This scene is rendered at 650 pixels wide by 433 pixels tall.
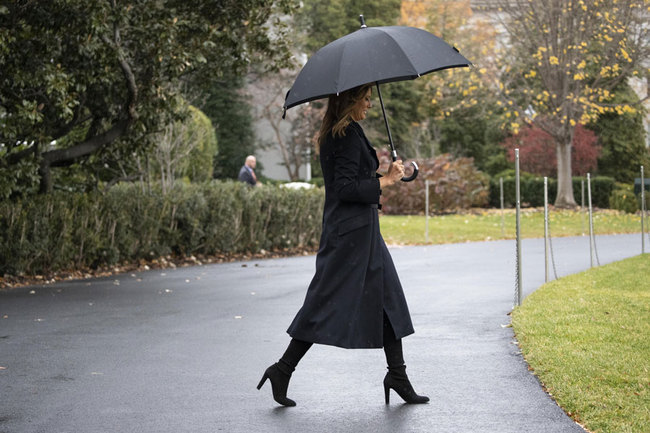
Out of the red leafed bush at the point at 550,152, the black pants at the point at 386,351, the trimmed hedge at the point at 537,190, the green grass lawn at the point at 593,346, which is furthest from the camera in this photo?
the red leafed bush at the point at 550,152

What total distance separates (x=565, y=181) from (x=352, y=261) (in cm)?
2901

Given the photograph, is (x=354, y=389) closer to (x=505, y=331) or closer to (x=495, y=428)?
(x=495, y=428)

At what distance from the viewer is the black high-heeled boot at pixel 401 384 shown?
5.97 m

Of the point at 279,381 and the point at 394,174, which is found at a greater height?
the point at 394,174

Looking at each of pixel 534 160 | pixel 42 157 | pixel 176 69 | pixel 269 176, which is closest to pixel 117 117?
pixel 42 157

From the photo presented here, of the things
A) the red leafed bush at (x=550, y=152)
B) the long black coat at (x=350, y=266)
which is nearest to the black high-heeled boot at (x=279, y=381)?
the long black coat at (x=350, y=266)

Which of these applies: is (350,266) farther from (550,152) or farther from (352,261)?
(550,152)

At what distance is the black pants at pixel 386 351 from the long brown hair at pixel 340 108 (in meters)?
1.17

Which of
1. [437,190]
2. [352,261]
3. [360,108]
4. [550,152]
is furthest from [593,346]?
[550,152]

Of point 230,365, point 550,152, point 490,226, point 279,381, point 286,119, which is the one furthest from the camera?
point 286,119

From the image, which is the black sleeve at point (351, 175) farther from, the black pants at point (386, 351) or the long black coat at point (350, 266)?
the black pants at point (386, 351)

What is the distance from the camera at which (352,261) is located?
5.84 meters

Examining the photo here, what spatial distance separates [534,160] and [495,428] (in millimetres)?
35542

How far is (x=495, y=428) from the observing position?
5.43m
